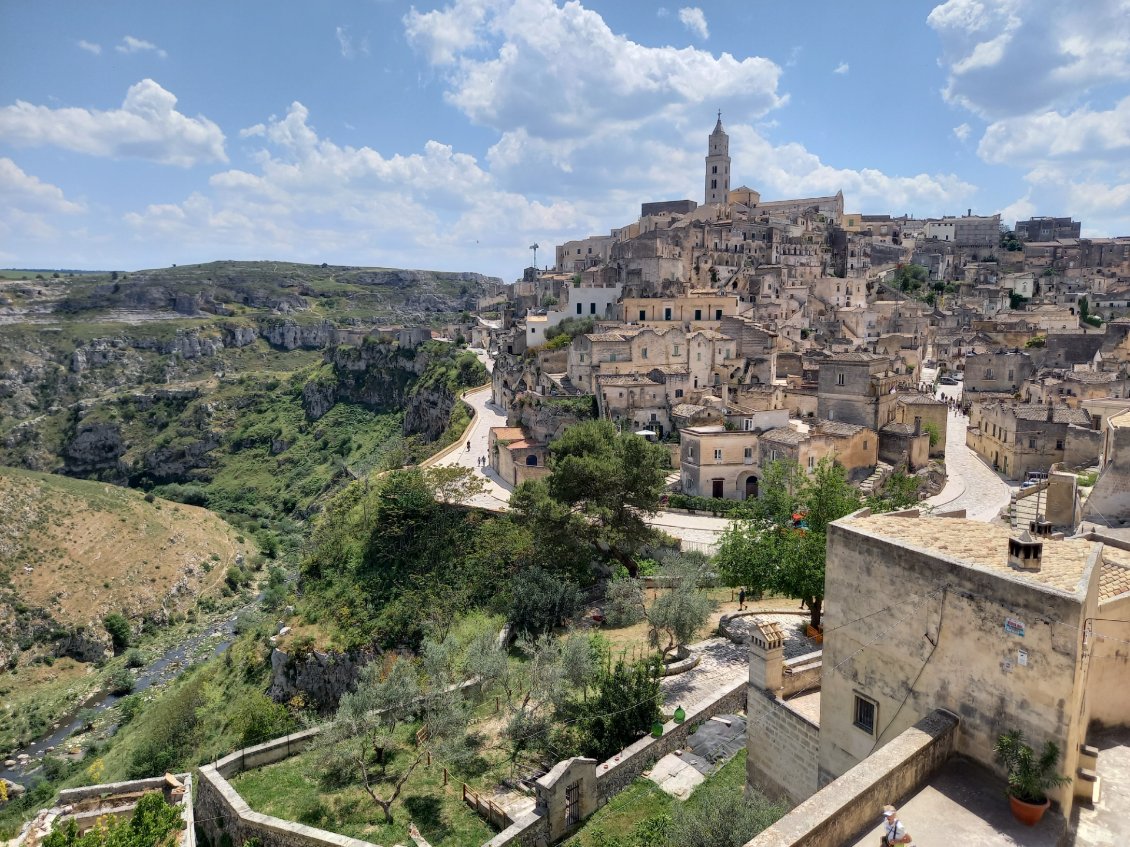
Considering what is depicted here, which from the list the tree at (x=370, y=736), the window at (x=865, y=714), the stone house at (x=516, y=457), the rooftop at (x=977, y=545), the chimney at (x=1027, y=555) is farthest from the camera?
the stone house at (x=516, y=457)

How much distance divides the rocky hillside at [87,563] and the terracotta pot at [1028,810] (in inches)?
2074

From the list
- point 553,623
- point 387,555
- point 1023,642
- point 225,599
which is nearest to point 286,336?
point 225,599

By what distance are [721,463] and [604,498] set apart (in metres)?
10.3

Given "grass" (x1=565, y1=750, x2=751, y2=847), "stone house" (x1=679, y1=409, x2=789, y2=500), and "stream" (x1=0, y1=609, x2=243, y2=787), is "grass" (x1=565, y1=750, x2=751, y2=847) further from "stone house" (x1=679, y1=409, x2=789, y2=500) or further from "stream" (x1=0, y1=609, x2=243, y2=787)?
"stream" (x1=0, y1=609, x2=243, y2=787)

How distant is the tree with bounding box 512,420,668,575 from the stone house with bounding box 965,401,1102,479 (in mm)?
22603

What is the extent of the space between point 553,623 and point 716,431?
54.1 feet

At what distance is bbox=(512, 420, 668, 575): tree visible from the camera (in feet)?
94.3

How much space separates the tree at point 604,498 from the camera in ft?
94.3

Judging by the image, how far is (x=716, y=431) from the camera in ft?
124

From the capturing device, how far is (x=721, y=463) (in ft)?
122

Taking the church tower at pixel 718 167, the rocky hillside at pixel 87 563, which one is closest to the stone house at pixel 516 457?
the rocky hillside at pixel 87 563

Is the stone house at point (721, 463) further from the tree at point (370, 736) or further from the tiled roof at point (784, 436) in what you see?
the tree at point (370, 736)

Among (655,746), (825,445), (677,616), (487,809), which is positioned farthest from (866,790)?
(825,445)

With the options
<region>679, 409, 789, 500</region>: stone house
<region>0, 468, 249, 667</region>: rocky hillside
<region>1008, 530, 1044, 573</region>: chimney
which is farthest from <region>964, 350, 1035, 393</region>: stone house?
<region>0, 468, 249, 667</region>: rocky hillside
